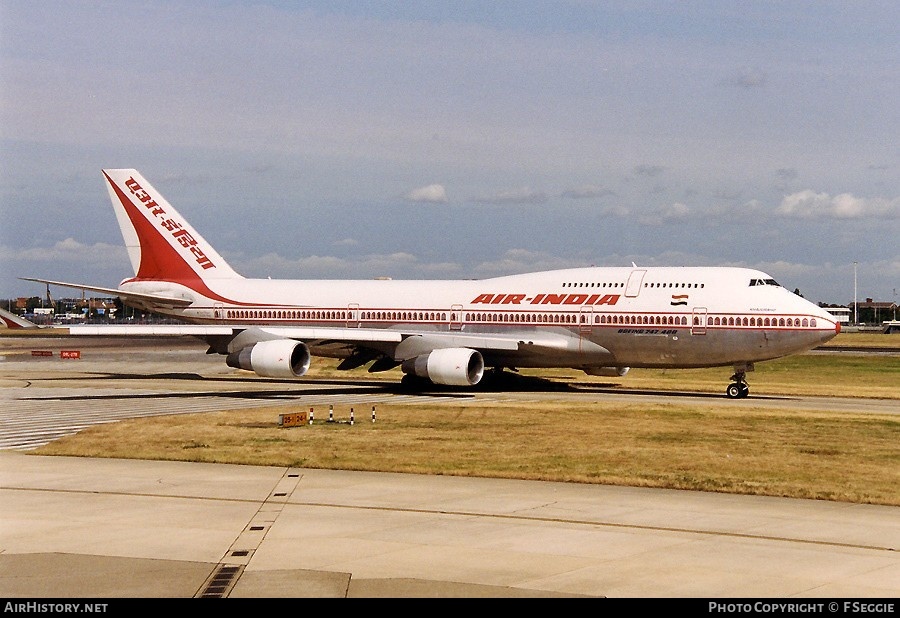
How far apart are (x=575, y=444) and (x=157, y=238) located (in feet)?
118

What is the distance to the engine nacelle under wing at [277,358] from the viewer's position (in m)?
45.8

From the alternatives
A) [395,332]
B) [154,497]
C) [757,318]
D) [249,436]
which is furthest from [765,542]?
[395,332]

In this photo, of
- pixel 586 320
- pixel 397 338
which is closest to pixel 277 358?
pixel 397 338

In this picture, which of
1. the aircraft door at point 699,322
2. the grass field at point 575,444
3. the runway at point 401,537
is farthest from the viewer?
the aircraft door at point 699,322

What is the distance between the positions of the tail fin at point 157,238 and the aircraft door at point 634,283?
856 inches

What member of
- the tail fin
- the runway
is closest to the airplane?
the tail fin

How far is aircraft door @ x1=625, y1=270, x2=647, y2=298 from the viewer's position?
46.4 m

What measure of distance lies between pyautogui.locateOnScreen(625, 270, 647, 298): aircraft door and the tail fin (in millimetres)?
21749

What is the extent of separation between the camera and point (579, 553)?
15.4 meters

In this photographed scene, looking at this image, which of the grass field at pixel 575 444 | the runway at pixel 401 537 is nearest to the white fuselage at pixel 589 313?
the grass field at pixel 575 444

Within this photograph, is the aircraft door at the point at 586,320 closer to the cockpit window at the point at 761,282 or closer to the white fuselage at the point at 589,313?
the white fuselage at the point at 589,313

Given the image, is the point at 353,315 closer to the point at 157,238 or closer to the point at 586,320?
the point at 586,320

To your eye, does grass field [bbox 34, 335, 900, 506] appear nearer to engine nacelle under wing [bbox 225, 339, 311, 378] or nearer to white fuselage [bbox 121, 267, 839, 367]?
white fuselage [bbox 121, 267, 839, 367]

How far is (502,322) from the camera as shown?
160 ft
